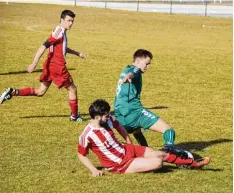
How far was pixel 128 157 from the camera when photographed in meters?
9.62

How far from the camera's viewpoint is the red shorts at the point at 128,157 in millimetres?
9625

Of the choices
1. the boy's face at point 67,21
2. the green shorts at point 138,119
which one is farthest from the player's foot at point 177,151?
the boy's face at point 67,21

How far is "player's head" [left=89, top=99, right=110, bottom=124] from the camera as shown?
930cm

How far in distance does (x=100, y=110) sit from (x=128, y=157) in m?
0.82

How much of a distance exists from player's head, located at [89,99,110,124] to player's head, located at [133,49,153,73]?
1.38m

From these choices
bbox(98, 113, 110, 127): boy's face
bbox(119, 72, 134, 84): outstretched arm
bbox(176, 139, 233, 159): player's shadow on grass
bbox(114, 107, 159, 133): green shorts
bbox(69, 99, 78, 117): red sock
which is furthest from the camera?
bbox(69, 99, 78, 117): red sock

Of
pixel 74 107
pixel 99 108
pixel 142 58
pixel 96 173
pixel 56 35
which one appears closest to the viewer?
pixel 99 108

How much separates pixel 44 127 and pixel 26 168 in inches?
133

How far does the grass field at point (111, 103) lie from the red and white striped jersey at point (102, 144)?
305 millimetres

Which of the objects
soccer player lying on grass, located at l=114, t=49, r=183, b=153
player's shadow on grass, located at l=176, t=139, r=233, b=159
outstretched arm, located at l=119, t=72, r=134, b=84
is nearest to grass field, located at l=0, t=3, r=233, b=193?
player's shadow on grass, located at l=176, t=139, r=233, b=159

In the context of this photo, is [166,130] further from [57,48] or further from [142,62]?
[57,48]

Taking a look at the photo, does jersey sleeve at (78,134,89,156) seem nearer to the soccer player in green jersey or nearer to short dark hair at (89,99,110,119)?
short dark hair at (89,99,110,119)

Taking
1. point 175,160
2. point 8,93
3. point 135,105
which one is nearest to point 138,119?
point 135,105

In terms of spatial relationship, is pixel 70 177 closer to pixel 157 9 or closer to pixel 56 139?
pixel 56 139
